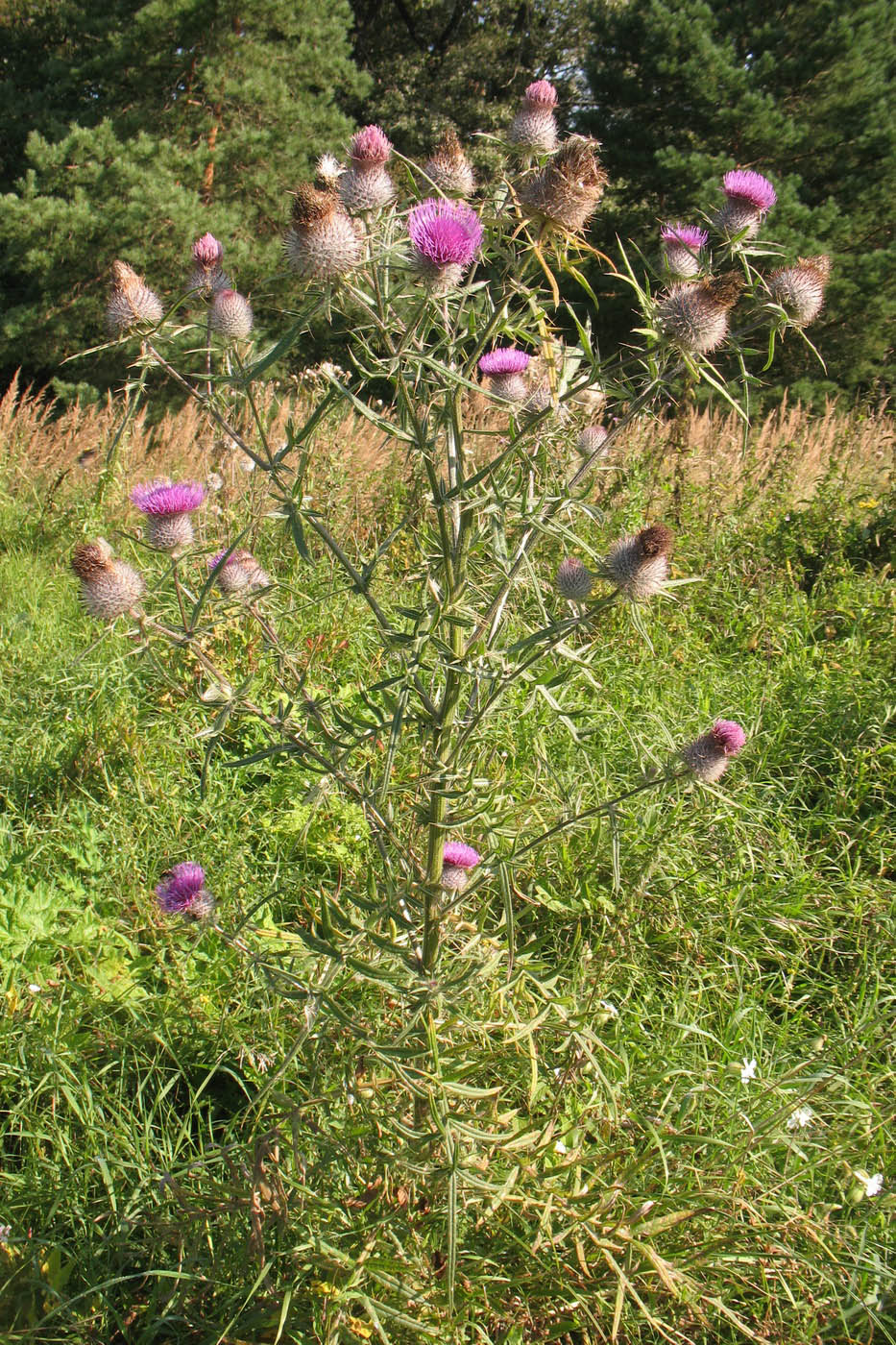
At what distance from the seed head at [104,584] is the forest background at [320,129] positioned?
392 inches

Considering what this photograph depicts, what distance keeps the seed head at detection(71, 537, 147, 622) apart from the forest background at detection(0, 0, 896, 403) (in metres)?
9.96

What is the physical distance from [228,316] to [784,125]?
61.0 ft

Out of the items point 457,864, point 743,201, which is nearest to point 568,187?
point 743,201

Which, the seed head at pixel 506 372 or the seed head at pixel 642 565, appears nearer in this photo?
the seed head at pixel 642 565

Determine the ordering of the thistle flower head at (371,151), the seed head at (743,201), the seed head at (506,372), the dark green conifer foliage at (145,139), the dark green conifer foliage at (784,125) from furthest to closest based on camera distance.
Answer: the dark green conifer foliage at (784,125)
the dark green conifer foliage at (145,139)
the seed head at (506,372)
the seed head at (743,201)
the thistle flower head at (371,151)

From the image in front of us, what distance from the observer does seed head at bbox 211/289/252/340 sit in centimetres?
188

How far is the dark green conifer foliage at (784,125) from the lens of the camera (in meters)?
16.2

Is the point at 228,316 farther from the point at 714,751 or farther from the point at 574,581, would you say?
the point at 714,751

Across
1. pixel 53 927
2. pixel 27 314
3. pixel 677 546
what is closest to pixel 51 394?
pixel 27 314

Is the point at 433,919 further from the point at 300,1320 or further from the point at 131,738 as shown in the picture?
the point at 131,738

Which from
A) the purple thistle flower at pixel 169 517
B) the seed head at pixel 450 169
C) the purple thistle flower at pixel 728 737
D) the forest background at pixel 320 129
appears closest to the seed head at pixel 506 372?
the seed head at pixel 450 169

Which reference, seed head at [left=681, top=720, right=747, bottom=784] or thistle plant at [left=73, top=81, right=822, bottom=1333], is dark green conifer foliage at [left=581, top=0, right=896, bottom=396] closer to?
thistle plant at [left=73, top=81, right=822, bottom=1333]

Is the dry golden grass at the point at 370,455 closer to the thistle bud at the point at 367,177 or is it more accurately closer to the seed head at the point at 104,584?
the seed head at the point at 104,584

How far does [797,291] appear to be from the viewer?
6.38 feet
